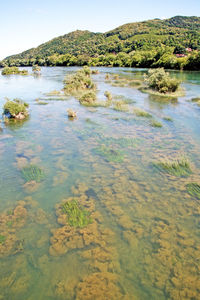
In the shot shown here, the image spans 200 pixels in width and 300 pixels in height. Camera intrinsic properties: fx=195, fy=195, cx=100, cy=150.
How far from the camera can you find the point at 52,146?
43.1 ft

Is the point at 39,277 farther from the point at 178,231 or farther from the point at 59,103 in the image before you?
the point at 59,103

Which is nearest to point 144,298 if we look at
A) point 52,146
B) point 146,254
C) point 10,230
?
point 146,254

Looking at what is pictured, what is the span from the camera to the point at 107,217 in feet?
23.7

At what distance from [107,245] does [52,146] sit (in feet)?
27.7

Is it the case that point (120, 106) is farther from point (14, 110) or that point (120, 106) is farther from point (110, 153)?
point (110, 153)

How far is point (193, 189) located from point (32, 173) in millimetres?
7617

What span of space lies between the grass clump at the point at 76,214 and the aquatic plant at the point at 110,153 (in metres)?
4.07

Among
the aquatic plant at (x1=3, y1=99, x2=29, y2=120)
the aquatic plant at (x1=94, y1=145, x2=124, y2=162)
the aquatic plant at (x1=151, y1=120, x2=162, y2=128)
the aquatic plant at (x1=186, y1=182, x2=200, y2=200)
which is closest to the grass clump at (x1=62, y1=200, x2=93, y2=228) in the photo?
the aquatic plant at (x1=94, y1=145, x2=124, y2=162)

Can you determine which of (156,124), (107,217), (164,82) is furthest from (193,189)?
(164,82)

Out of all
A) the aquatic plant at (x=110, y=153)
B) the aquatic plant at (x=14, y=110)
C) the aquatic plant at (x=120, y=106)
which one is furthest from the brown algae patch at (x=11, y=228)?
the aquatic plant at (x=120, y=106)

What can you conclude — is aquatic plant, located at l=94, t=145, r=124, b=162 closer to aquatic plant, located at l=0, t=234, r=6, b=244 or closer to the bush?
aquatic plant, located at l=0, t=234, r=6, b=244

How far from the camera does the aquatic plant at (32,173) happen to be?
31.1 feet

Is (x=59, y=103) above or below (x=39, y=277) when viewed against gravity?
above

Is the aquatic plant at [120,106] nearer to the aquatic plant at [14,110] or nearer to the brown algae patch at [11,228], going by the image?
the aquatic plant at [14,110]
